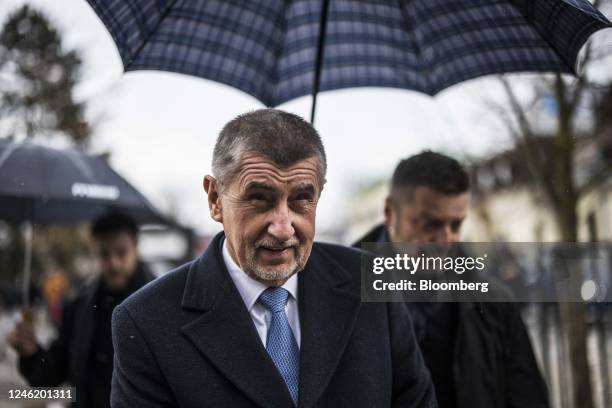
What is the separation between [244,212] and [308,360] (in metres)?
0.49

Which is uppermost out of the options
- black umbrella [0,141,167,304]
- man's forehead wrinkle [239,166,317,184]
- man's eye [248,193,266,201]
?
black umbrella [0,141,167,304]

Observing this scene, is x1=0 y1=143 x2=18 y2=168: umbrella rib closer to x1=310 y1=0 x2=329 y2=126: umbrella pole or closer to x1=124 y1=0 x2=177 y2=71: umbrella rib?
x1=124 y1=0 x2=177 y2=71: umbrella rib

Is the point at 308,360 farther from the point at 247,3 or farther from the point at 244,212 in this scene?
the point at 247,3

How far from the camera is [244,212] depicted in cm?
206

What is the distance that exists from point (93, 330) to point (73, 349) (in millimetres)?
161

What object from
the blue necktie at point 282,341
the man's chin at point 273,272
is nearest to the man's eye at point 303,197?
the man's chin at point 273,272

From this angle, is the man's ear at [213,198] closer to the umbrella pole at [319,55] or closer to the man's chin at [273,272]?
the man's chin at [273,272]

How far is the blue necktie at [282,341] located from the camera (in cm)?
208

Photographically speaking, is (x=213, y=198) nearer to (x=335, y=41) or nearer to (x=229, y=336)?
(x=229, y=336)

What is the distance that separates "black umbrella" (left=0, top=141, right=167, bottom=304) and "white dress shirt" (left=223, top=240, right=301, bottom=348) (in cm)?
183

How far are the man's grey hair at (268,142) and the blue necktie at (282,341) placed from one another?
1.29ft

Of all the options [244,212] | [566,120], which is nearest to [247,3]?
[244,212]

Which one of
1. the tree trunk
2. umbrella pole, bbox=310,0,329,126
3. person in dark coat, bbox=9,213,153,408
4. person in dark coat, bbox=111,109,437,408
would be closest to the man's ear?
person in dark coat, bbox=111,109,437,408

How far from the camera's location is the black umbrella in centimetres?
375
